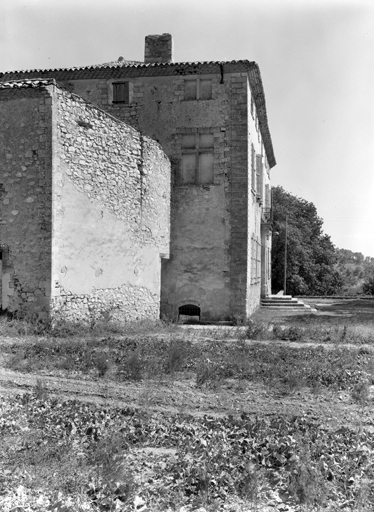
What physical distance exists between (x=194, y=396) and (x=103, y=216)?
6835 mm

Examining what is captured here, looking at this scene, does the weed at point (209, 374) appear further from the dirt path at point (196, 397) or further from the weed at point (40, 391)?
the weed at point (40, 391)

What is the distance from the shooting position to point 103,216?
1234cm

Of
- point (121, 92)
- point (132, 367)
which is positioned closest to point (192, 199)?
point (121, 92)

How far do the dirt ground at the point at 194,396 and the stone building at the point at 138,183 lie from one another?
412 centimetres

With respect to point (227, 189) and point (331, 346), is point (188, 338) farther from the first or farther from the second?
point (227, 189)

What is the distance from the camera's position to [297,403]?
6605 mm

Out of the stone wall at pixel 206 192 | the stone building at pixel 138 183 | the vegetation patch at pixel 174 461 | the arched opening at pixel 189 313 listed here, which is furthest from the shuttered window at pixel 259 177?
the vegetation patch at pixel 174 461

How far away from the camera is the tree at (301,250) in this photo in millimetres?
37281

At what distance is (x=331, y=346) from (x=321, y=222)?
1358 inches

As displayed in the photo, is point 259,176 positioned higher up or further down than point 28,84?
further down

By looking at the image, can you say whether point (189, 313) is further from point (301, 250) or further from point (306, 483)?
point (301, 250)

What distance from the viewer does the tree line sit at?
1468 inches

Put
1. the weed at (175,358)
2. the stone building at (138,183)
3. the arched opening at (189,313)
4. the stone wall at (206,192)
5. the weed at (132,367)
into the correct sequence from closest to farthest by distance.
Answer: the weed at (132,367) → the weed at (175,358) → the stone building at (138,183) → the stone wall at (206,192) → the arched opening at (189,313)

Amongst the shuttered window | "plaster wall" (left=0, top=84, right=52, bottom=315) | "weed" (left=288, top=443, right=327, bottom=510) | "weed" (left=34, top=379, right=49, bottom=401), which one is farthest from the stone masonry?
"weed" (left=288, top=443, right=327, bottom=510)
